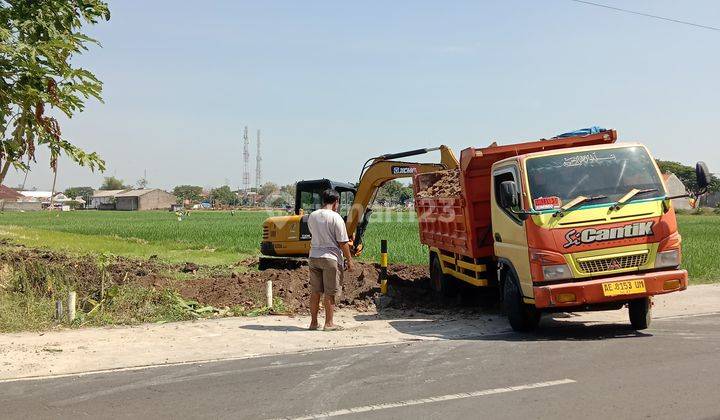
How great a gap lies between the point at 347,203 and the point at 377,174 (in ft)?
8.24

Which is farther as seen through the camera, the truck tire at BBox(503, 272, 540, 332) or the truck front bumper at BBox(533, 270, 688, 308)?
the truck tire at BBox(503, 272, 540, 332)

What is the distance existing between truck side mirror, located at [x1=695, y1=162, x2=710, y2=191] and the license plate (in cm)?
160

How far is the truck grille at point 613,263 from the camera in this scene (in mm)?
8336

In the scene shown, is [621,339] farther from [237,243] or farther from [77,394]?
[237,243]

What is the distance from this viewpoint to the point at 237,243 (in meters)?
31.9

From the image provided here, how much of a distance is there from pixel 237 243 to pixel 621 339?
25.4 metres

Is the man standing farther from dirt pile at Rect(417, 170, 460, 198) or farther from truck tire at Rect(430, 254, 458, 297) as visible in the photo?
truck tire at Rect(430, 254, 458, 297)

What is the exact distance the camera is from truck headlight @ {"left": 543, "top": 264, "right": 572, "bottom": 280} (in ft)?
27.1

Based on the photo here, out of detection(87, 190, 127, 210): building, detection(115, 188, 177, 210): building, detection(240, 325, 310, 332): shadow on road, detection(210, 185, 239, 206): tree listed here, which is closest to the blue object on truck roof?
detection(240, 325, 310, 332): shadow on road

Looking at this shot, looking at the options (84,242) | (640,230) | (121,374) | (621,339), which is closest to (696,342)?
(621,339)

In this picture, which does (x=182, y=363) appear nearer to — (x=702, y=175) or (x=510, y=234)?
(x=510, y=234)

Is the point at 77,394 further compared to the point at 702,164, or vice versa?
the point at 702,164

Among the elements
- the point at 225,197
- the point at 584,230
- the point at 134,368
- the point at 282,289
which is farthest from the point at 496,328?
the point at 225,197

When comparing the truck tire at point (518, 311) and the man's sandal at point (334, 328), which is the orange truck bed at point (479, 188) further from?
the man's sandal at point (334, 328)
